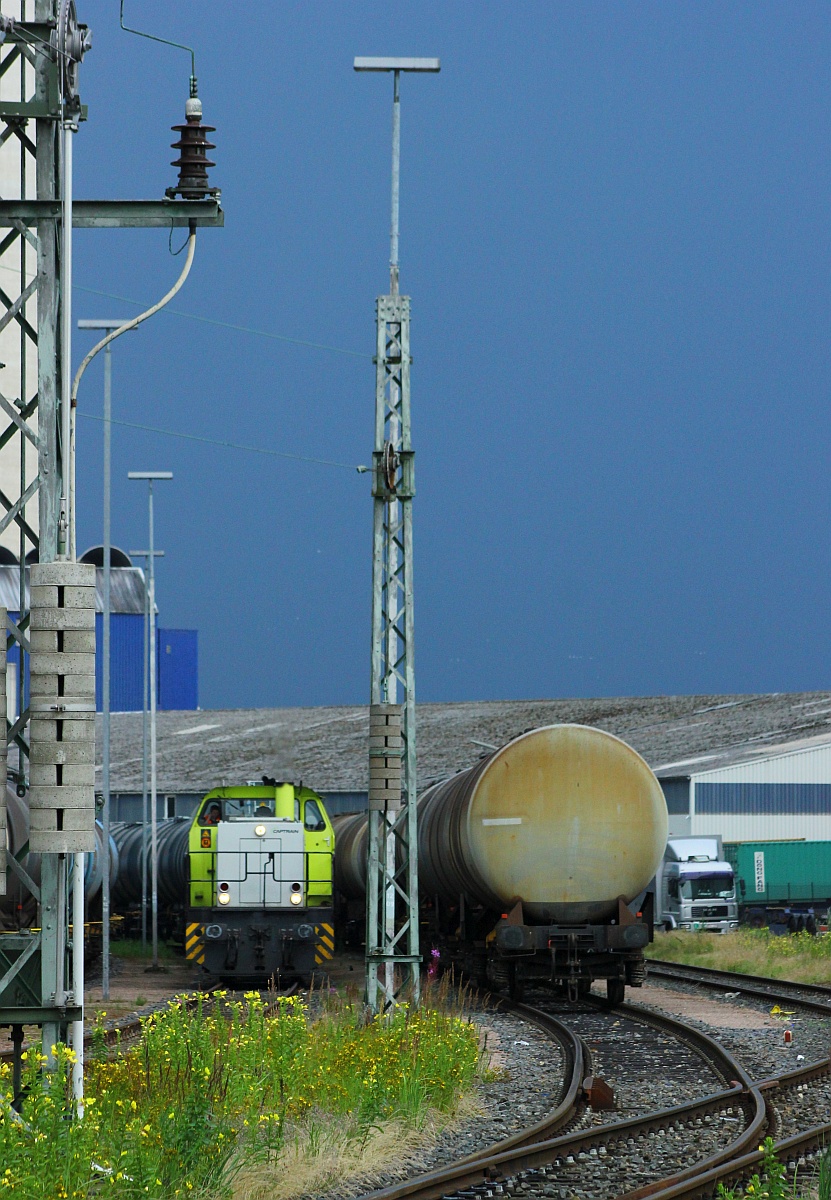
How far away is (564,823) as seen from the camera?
20219 mm

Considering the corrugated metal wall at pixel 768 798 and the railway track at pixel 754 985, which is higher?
the corrugated metal wall at pixel 768 798

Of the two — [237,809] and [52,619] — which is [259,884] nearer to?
[237,809]

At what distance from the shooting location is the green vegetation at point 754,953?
95.2 ft

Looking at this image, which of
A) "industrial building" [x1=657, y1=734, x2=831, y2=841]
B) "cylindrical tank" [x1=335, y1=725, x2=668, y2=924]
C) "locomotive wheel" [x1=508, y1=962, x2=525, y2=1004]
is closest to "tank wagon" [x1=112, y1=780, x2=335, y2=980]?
"locomotive wheel" [x1=508, y1=962, x2=525, y2=1004]

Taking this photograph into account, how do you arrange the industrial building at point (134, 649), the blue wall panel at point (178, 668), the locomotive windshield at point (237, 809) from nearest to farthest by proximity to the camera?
the locomotive windshield at point (237, 809) < the industrial building at point (134, 649) < the blue wall panel at point (178, 668)

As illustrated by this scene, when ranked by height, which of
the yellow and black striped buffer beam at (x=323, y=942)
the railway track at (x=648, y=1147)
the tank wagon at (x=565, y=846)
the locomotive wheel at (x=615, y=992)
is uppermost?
the tank wagon at (x=565, y=846)

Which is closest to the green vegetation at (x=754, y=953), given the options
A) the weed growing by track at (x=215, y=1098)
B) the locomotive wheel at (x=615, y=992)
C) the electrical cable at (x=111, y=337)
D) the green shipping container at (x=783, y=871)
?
the green shipping container at (x=783, y=871)

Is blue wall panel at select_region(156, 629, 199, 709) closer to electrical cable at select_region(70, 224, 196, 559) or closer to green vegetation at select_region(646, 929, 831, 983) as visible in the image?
green vegetation at select_region(646, 929, 831, 983)

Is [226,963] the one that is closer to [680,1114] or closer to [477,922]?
[477,922]

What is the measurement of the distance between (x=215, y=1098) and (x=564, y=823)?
9951 millimetres

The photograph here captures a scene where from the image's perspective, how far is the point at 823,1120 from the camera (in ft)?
41.8

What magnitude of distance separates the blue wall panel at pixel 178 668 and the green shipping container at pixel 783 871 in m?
43.0

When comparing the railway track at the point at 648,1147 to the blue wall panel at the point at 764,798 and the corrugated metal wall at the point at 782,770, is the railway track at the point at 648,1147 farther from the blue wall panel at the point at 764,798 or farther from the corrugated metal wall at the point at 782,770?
the corrugated metal wall at the point at 782,770

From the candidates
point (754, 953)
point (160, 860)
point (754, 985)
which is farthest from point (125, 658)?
point (754, 985)
